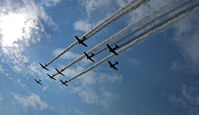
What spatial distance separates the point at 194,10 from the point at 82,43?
1028 inches

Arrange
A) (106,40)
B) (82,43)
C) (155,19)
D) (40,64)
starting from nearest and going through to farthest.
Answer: (155,19), (106,40), (82,43), (40,64)

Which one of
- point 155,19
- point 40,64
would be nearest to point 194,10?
point 155,19

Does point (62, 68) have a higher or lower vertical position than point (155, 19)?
higher

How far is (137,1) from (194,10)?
8.36 m

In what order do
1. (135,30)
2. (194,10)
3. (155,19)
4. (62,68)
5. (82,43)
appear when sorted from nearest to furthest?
(194,10)
(155,19)
(135,30)
(82,43)
(62,68)

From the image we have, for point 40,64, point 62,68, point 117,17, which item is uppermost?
point 40,64

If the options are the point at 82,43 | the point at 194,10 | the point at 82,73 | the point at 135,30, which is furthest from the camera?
the point at 82,73

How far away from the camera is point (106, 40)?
107 feet

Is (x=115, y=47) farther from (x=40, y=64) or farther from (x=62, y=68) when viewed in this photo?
(x=40, y=64)

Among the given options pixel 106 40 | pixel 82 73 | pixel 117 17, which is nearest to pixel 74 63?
pixel 82 73

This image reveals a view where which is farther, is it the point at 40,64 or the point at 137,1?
the point at 40,64

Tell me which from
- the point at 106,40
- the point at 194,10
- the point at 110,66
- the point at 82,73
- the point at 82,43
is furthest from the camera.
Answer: the point at 82,73

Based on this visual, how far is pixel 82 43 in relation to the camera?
126ft

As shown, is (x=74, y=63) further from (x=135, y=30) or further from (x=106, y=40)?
(x=135, y=30)
